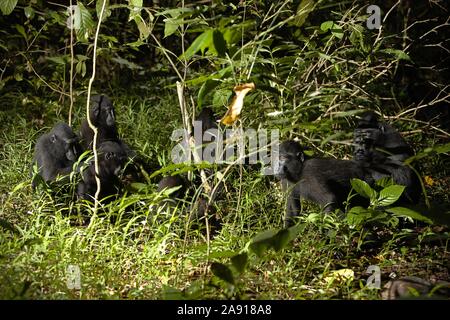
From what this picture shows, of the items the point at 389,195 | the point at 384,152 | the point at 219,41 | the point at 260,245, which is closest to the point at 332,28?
the point at 384,152

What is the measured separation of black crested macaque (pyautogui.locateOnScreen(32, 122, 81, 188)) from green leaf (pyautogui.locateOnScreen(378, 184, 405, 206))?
8.52 ft

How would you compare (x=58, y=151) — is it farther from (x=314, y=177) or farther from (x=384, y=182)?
(x=384, y=182)

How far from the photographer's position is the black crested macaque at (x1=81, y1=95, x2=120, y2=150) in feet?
19.3

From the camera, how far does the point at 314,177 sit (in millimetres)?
4941

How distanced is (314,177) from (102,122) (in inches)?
83.0

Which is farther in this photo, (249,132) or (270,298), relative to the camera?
(249,132)

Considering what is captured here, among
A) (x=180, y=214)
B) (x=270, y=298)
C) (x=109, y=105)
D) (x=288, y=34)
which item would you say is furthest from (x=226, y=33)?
(x=288, y=34)

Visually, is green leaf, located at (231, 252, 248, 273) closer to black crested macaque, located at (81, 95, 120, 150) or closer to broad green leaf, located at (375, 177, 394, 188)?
broad green leaf, located at (375, 177, 394, 188)

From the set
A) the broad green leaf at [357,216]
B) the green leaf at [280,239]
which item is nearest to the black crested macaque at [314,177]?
the broad green leaf at [357,216]

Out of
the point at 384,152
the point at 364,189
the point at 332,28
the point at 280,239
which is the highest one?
the point at 332,28

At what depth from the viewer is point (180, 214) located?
15.9 feet

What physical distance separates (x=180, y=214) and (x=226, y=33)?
6.38 feet
